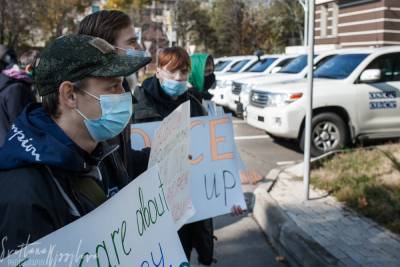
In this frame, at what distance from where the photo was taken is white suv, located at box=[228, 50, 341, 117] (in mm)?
10742

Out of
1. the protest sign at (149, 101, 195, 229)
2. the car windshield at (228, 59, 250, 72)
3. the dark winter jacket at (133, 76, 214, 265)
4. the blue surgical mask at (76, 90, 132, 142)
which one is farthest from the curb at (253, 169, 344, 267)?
the car windshield at (228, 59, 250, 72)

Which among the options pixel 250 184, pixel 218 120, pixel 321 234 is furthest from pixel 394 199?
pixel 218 120

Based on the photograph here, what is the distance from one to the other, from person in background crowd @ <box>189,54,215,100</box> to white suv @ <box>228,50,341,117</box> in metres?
5.37

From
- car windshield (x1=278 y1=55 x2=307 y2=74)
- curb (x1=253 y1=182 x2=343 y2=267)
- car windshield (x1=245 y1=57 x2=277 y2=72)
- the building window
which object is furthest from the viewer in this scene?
the building window

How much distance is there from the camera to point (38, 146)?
1.47 m

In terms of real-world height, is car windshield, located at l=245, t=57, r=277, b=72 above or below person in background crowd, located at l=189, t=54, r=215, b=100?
below

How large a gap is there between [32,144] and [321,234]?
3.75 m

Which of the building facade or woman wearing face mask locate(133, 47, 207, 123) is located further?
the building facade

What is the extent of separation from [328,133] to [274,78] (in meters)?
3.06

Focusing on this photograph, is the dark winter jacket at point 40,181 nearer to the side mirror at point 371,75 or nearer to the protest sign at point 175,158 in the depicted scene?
the protest sign at point 175,158

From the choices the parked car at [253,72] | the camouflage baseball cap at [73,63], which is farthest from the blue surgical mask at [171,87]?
the parked car at [253,72]

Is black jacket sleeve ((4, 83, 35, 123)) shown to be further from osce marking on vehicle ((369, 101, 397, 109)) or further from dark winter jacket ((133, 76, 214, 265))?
osce marking on vehicle ((369, 101, 397, 109))

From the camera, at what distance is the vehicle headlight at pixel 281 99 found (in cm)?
870

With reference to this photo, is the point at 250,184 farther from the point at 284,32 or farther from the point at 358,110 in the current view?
the point at 284,32
